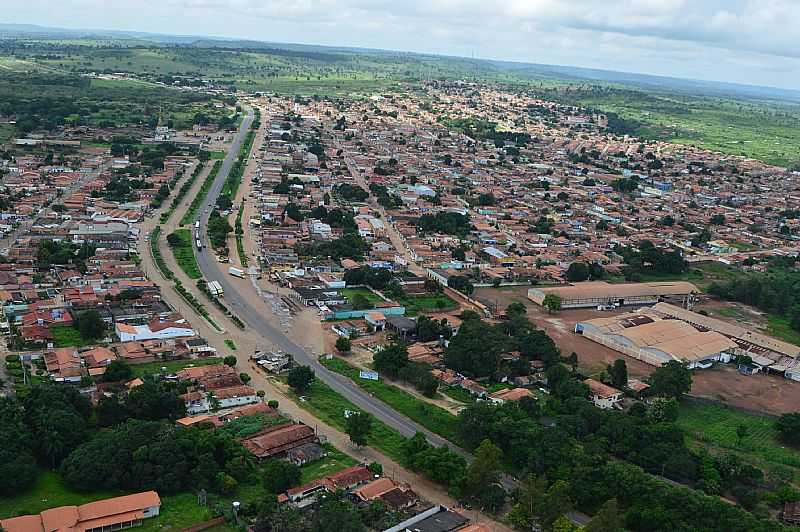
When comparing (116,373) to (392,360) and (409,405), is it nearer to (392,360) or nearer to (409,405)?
(392,360)

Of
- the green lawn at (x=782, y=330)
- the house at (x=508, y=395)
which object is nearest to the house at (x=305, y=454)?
the house at (x=508, y=395)

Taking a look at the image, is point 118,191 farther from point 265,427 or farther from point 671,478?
point 671,478

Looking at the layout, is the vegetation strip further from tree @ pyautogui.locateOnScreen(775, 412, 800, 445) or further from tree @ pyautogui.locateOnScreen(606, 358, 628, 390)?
tree @ pyautogui.locateOnScreen(775, 412, 800, 445)

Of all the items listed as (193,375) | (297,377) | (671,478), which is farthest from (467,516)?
(193,375)

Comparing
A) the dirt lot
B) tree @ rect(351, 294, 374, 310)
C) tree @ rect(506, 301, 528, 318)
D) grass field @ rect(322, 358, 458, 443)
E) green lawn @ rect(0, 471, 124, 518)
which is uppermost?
tree @ rect(506, 301, 528, 318)

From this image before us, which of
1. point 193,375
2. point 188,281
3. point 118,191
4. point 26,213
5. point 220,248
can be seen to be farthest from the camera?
point 118,191

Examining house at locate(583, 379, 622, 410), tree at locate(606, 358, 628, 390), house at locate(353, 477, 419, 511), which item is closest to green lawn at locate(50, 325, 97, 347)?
house at locate(353, 477, 419, 511)
